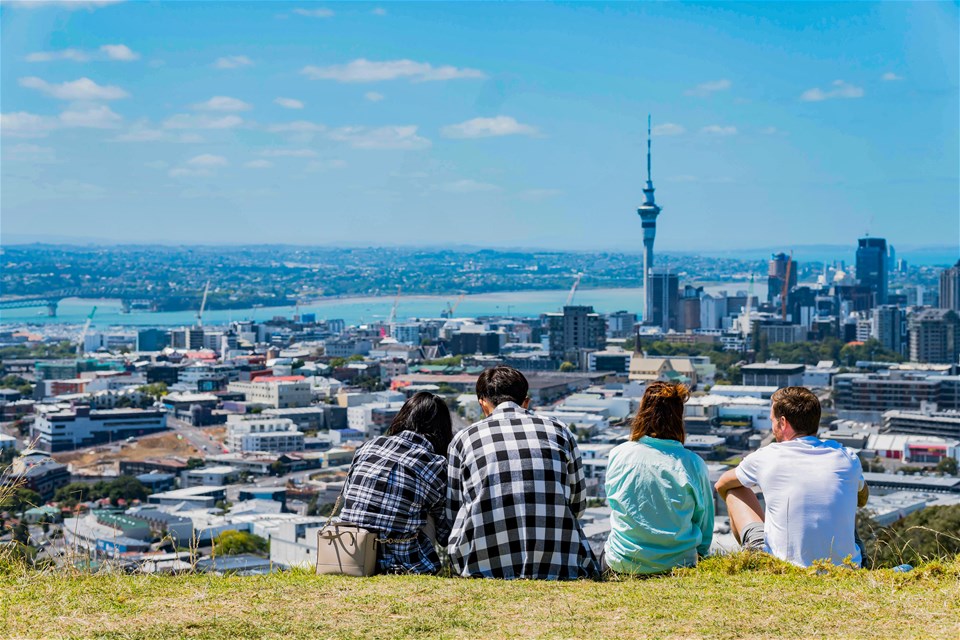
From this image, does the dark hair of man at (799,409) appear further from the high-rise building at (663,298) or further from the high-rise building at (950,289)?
the high-rise building at (663,298)

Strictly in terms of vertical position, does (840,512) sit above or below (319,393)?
above

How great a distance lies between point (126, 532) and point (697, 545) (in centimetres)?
1140

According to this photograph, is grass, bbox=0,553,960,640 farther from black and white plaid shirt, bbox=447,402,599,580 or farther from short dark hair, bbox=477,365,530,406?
short dark hair, bbox=477,365,530,406

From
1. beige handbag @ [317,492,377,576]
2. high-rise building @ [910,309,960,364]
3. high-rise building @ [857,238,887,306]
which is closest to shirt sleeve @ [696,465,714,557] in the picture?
beige handbag @ [317,492,377,576]

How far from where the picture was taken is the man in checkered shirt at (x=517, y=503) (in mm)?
2283

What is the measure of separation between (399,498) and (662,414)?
0.55m

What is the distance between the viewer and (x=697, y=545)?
7.81 feet

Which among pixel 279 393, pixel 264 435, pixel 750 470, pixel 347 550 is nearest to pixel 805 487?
pixel 750 470

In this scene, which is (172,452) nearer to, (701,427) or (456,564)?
(701,427)

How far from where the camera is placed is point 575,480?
2.35 m

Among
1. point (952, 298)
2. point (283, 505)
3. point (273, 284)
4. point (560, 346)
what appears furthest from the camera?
point (273, 284)

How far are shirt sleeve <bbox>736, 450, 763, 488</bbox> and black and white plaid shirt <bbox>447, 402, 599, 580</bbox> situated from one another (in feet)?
1.10

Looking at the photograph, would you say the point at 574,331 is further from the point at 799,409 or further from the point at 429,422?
the point at 799,409

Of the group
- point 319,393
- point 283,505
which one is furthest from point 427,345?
point 283,505
